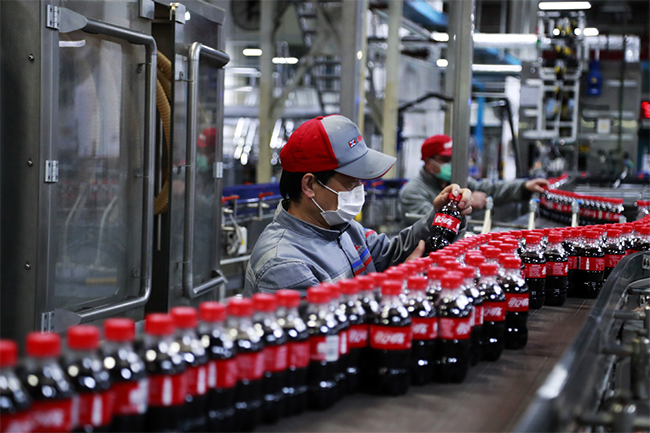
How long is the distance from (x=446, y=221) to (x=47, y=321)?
1.68m

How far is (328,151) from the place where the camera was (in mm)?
2350

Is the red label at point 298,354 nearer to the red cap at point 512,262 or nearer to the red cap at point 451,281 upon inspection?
the red cap at point 451,281

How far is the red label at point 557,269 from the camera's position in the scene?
8.54 ft

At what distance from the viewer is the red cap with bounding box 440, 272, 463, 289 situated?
5.68 feet

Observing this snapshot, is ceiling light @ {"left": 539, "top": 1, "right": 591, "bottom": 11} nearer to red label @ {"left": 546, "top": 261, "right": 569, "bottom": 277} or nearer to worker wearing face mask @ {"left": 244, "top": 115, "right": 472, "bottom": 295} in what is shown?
red label @ {"left": 546, "top": 261, "right": 569, "bottom": 277}

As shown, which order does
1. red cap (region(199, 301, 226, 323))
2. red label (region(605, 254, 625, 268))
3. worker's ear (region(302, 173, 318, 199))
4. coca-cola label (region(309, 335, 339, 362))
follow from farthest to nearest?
red label (region(605, 254, 625, 268)) < worker's ear (region(302, 173, 318, 199)) < coca-cola label (region(309, 335, 339, 362)) < red cap (region(199, 301, 226, 323))

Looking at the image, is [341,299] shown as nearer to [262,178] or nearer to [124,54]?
[124,54]

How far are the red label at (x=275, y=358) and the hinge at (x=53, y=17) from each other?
199 centimetres

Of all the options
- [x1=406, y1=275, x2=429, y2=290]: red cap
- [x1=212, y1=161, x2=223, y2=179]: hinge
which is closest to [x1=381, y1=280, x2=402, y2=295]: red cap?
[x1=406, y1=275, x2=429, y2=290]: red cap

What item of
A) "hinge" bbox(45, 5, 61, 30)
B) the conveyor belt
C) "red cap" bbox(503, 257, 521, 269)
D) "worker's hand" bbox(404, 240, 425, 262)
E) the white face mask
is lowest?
the conveyor belt

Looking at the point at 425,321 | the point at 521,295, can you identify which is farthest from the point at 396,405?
the point at 521,295

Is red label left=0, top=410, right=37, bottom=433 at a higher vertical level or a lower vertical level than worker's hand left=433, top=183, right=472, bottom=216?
lower

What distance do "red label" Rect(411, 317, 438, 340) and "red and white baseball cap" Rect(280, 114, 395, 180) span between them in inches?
30.2

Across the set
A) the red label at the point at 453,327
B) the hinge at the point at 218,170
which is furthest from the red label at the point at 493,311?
the hinge at the point at 218,170
